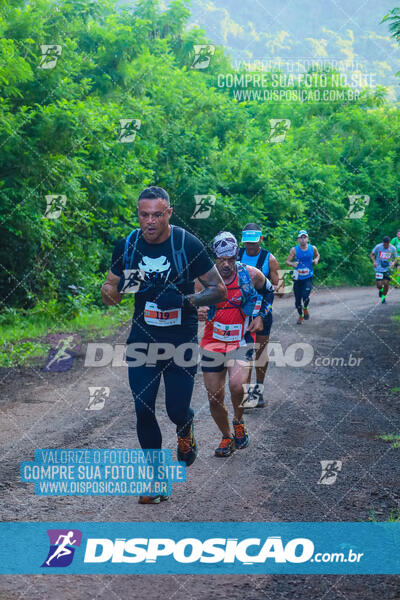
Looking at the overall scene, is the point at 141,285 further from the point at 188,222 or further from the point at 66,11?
the point at 188,222

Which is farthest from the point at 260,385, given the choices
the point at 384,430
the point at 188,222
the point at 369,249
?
the point at 369,249

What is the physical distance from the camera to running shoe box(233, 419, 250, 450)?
7.21m

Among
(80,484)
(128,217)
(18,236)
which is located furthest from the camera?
(128,217)

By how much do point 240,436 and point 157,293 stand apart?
241 cm

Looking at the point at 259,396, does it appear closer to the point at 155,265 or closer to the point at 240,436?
the point at 240,436

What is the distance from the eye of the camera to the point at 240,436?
723 centimetres

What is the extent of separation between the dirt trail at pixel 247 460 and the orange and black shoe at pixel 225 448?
3.1 inches

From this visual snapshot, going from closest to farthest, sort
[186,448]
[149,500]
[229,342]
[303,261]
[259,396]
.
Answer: [149,500] → [186,448] → [229,342] → [259,396] → [303,261]

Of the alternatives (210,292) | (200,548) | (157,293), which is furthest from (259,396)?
(200,548)

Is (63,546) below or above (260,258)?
below

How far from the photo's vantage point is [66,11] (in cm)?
2084

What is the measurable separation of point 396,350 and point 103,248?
9258 millimetres

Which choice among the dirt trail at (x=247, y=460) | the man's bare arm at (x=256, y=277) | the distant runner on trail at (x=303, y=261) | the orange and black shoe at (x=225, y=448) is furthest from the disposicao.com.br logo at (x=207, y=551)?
the distant runner on trail at (x=303, y=261)

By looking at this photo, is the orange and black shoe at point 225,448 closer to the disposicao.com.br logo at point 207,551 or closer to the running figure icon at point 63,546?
the disposicao.com.br logo at point 207,551
